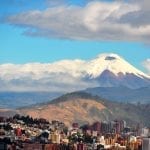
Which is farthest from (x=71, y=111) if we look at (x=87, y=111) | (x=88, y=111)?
(x=88, y=111)

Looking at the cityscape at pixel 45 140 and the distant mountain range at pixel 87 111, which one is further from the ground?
the distant mountain range at pixel 87 111

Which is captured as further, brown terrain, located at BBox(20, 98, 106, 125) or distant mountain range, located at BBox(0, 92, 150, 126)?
distant mountain range, located at BBox(0, 92, 150, 126)

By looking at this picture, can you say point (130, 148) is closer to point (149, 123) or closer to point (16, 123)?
point (16, 123)

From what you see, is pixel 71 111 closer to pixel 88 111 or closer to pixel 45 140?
pixel 88 111

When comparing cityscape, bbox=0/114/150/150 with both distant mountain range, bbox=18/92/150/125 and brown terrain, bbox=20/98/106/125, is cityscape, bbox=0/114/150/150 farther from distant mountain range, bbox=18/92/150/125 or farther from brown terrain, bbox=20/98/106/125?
distant mountain range, bbox=18/92/150/125

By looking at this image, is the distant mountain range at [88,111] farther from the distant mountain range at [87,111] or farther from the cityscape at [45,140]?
the cityscape at [45,140]

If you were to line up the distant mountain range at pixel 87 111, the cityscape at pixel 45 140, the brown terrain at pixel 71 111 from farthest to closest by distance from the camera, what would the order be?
the distant mountain range at pixel 87 111 < the brown terrain at pixel 71 111 < the cityscape at pixel 45 140

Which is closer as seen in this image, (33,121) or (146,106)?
(33,121)

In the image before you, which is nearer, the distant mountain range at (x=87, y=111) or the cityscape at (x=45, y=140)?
the cityscape at (x=45, y=140)

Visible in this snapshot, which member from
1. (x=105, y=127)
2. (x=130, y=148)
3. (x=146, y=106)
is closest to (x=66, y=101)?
(x=146, y=106)

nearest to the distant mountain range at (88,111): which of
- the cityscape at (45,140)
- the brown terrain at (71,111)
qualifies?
the brown terrain at (71,111)

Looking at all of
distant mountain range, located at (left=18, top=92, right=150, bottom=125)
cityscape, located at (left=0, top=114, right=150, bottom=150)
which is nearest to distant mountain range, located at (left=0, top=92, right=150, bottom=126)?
distant mountain range, located at (left=18, top=92, right=150, bottom=125)

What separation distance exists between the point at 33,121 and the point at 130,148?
1988cm

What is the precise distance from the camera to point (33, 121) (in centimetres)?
8619
